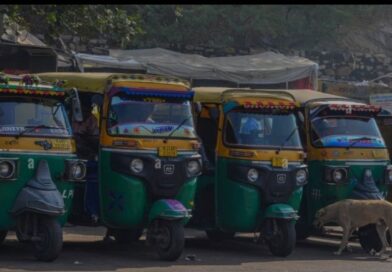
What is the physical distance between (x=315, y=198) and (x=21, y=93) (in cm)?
477

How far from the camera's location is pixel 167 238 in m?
11.0

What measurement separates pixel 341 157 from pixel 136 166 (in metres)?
3.39

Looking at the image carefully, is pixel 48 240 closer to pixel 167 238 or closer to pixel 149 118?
pixel 167 238

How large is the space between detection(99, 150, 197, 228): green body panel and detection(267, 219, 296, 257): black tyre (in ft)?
4.50

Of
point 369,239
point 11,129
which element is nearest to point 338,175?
point 369,239

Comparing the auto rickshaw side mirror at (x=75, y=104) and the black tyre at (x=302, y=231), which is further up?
the auto rickshaw side mirror at (x=75, y=104)

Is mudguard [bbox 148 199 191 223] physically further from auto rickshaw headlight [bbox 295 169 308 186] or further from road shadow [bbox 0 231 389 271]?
auto rickshaw headlight [bbox 295 169 308 186]

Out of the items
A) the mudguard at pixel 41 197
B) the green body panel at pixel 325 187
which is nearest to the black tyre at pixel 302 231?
the green body panel at pixel 325 187

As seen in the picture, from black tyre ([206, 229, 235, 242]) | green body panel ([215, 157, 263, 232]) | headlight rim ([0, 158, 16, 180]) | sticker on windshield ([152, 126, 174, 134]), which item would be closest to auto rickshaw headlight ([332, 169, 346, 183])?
green body panel ([215, 157, 263, 232])

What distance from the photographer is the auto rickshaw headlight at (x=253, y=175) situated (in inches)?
468

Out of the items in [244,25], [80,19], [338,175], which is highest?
[244,25]

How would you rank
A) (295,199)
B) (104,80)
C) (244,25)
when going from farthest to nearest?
(244,25) → (295,199) → (104,80)

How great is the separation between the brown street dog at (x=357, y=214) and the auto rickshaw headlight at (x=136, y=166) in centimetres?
295

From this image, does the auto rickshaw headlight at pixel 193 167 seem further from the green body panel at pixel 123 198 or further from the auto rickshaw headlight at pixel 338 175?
the auto rickshaw headlight at pixel 338 175
